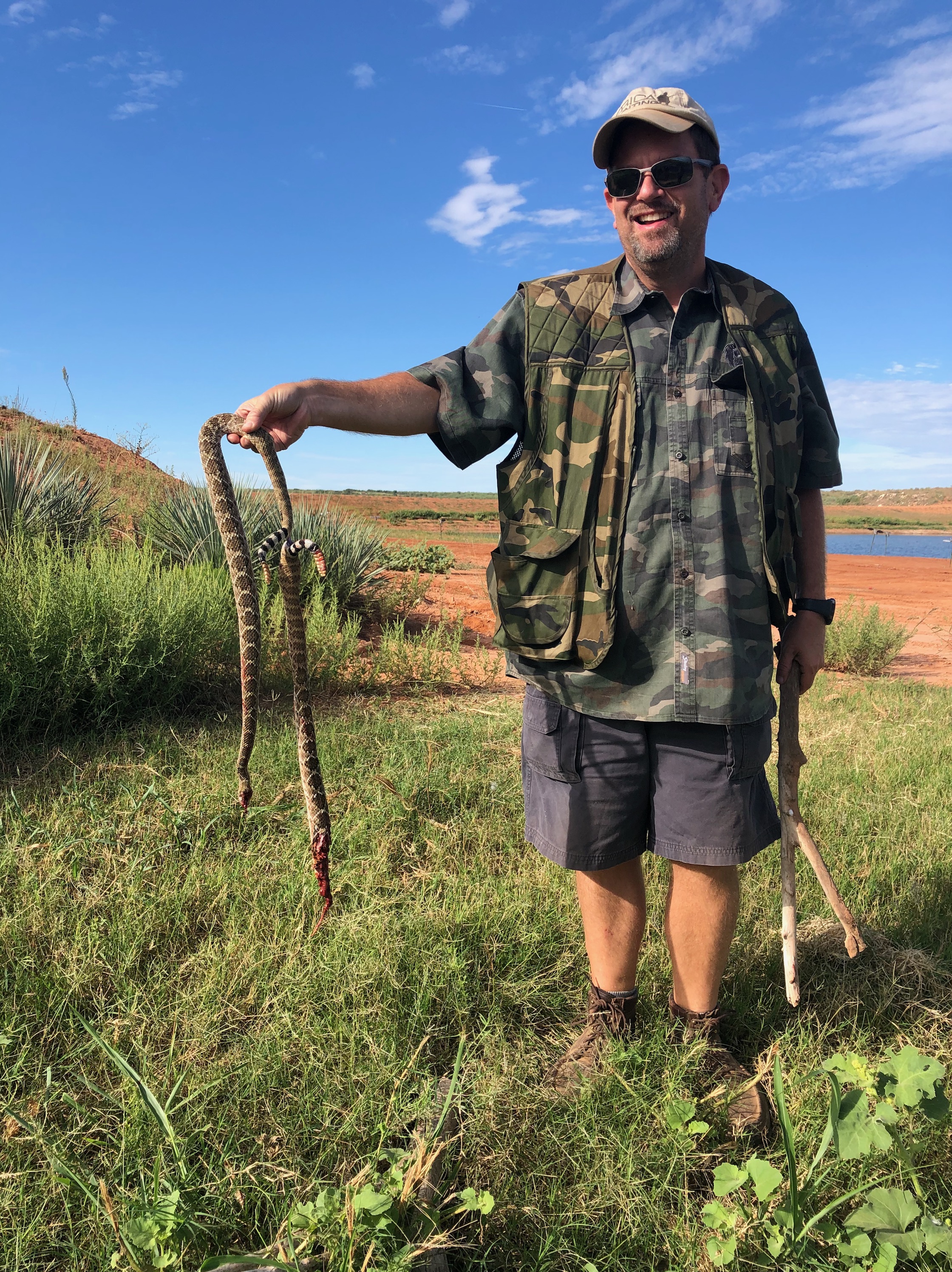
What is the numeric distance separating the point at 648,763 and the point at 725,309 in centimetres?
146

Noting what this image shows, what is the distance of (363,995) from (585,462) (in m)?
1.86

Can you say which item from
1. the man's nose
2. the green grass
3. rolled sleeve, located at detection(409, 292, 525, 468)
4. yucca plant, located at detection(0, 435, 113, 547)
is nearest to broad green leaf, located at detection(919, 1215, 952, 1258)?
the green grass

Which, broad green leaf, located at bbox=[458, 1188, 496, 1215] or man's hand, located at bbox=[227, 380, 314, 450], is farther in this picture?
man's hand, located at bbox=[227, 380, 314, 450]

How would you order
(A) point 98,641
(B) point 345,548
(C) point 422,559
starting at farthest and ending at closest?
(C) point 422,559
(B) point 345,548
(A) point 98,641

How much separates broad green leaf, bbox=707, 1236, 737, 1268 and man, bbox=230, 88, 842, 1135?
55cm

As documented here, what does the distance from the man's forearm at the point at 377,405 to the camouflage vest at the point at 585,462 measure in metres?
0.32

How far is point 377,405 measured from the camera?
2305mm

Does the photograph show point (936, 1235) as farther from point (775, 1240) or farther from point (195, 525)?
point (195, 525)

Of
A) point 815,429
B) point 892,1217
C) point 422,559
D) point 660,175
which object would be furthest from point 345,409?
point 422,559

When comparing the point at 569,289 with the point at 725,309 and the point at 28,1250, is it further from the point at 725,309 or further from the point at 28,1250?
the point at 28,1250

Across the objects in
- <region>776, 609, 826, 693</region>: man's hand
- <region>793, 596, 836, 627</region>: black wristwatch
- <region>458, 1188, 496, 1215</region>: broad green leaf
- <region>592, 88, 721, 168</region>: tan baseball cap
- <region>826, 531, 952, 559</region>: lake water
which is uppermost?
<region>592, 88, 721, 168</region>: tan baseball cap

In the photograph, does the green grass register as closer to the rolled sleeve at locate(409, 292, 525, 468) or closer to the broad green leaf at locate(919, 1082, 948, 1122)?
the broad green leaf at locate(919, 1082, 948, 1122)

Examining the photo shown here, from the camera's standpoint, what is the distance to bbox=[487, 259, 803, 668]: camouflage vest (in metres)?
2.40

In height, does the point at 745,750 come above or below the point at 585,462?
below
